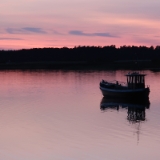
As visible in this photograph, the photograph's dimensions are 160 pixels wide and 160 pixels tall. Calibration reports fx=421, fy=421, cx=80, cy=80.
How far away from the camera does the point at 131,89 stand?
45.2 metres

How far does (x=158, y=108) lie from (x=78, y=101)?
9.36m

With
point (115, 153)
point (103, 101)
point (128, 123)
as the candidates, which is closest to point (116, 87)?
point (103, 101)

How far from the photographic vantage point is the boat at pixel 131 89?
145 feet

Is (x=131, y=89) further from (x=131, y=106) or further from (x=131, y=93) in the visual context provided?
(x=131, y=106)

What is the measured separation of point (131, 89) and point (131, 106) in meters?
4.73

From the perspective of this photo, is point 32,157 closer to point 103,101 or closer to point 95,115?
point 95,115

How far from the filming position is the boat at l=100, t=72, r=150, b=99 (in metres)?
44.3

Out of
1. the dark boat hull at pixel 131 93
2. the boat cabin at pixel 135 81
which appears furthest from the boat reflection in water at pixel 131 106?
the boat cabin at pixel 135 81

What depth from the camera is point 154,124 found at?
2961cm

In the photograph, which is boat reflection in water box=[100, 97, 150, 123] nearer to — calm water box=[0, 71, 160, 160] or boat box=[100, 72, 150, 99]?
calm water box=[0, 71, 160, 160]

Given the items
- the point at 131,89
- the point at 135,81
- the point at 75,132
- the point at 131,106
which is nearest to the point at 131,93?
the point at 131,89

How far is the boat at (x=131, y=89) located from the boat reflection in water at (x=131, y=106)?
2.20 feet

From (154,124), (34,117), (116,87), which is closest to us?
(154,124)

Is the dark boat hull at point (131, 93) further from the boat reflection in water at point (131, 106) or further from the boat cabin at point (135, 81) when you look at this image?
the boat cabin at point (135, 81)
